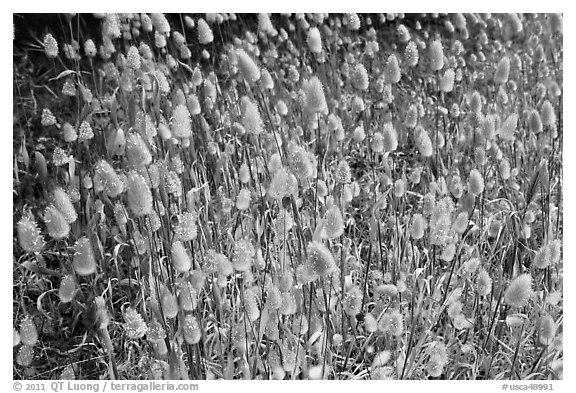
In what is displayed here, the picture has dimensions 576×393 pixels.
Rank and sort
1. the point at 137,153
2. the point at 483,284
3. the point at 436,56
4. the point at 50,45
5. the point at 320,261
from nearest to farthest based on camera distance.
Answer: the point at 320,261 < the point at 137,153 < the point at 483,284 < the point at 436,56 < the point at 50,45

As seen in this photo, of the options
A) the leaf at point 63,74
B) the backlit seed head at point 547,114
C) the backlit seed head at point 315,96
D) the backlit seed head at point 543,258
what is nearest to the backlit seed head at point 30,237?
the leaf at point 63,74

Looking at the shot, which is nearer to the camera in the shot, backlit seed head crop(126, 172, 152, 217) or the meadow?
backlit seed head crop(126, 172, 152, 217)

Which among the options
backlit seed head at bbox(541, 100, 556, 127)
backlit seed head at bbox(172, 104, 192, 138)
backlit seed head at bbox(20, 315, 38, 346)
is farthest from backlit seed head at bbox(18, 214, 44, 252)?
backlit seed head at bbox(541, 100, 556, 127)

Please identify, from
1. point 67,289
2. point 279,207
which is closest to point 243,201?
point 279,207

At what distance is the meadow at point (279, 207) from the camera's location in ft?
3.73

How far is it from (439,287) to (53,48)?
993mm

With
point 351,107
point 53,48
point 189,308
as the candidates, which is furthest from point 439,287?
point 53,48

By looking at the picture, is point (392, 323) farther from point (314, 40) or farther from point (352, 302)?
point (314, 40)

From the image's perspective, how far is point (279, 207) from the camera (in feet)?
4.39

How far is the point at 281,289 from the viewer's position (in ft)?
3.65

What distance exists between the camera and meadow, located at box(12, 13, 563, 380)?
114cm

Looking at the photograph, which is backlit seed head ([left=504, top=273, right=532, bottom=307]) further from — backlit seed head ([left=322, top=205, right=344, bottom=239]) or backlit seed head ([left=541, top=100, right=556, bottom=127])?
backlit seed head ([left=541, top=100, right=556, bottom=127])
